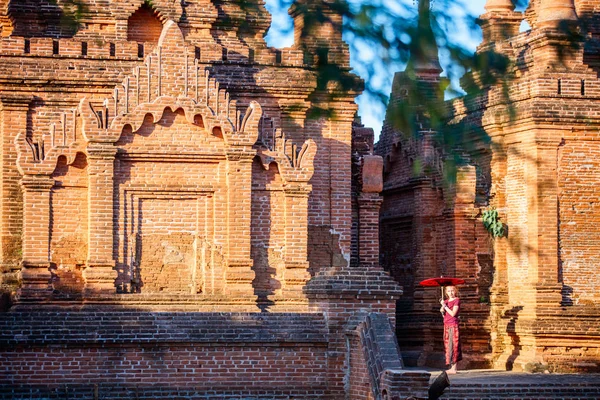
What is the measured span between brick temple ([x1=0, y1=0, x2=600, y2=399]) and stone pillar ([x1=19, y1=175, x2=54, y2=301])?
4 centimetres

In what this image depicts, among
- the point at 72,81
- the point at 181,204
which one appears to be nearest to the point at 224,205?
the point at 181,204

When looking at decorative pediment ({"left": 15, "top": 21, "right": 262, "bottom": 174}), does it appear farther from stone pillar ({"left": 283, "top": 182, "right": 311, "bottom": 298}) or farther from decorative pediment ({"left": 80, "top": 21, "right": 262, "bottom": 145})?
stone pillar ({"left": 283, "top": 182, "right": 311, "bottom": 298})

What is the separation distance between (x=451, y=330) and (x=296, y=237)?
3218 millimetres

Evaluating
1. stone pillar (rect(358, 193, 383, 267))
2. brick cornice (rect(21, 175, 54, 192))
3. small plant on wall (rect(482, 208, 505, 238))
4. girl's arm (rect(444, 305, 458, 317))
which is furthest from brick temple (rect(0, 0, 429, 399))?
small plant on wall (rect(482, 208, 505, 238))

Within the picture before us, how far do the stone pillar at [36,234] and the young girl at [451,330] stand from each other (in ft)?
22.9

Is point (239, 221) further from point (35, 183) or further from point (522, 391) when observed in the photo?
point (522, 391)

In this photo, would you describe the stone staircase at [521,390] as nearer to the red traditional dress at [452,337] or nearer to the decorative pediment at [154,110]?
the red traditional dress at [452,337]

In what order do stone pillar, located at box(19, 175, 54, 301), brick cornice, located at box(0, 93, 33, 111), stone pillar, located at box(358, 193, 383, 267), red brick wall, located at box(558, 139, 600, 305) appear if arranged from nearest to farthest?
stone pillar, located at box(19, 175, 54, 301) → brick cornice, located at box(0, 93, 33, 111) → red brick wall, located at box(558, 139, 600, 305) → stone pillar, located at box(358, 193, 383, 267)

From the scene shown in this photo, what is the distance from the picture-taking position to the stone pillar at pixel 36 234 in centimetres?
2161

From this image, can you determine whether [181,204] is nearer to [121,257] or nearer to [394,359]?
[121,257]

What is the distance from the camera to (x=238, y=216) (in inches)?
886

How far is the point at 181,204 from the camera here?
22.5 metres

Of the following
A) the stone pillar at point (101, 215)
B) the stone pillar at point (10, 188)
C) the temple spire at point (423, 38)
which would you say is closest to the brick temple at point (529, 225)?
the stone pillar at point (101, 215)

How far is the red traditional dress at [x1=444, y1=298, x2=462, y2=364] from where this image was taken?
890 inches
